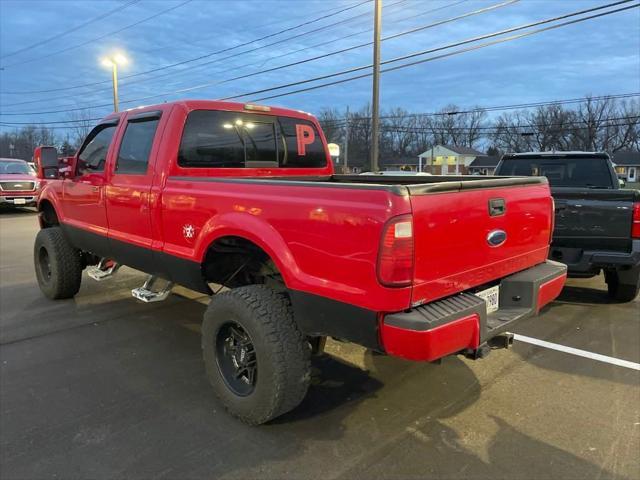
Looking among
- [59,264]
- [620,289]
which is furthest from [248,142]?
[620,289]

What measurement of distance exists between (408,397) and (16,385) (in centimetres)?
281

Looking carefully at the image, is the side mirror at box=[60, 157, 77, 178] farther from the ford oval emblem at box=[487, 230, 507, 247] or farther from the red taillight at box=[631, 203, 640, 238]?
the red taillight at box=[631, 203, 640, 238]

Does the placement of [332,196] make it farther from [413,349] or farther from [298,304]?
[413,349]

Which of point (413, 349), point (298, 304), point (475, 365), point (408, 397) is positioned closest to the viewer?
point (413, 349)

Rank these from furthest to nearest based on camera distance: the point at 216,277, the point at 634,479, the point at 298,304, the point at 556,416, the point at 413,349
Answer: the point at 216,277
the point at 556,416
the point at 298,304
the point at 634,479
the point at 413,349

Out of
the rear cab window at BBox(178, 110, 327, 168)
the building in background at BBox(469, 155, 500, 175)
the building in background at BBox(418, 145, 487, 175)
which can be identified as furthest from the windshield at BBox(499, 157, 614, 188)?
the building in background at BBox(418, 145, 487, 175)

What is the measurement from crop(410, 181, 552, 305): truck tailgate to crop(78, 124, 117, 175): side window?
11.1ft

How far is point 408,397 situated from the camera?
3426 mm

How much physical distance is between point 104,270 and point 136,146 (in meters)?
1.67

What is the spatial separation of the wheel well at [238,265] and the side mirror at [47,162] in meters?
2.68

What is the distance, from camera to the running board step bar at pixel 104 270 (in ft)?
16.9

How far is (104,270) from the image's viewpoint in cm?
530

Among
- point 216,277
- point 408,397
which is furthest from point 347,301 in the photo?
point 216,277

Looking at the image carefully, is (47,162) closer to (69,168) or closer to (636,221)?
(69,168)
